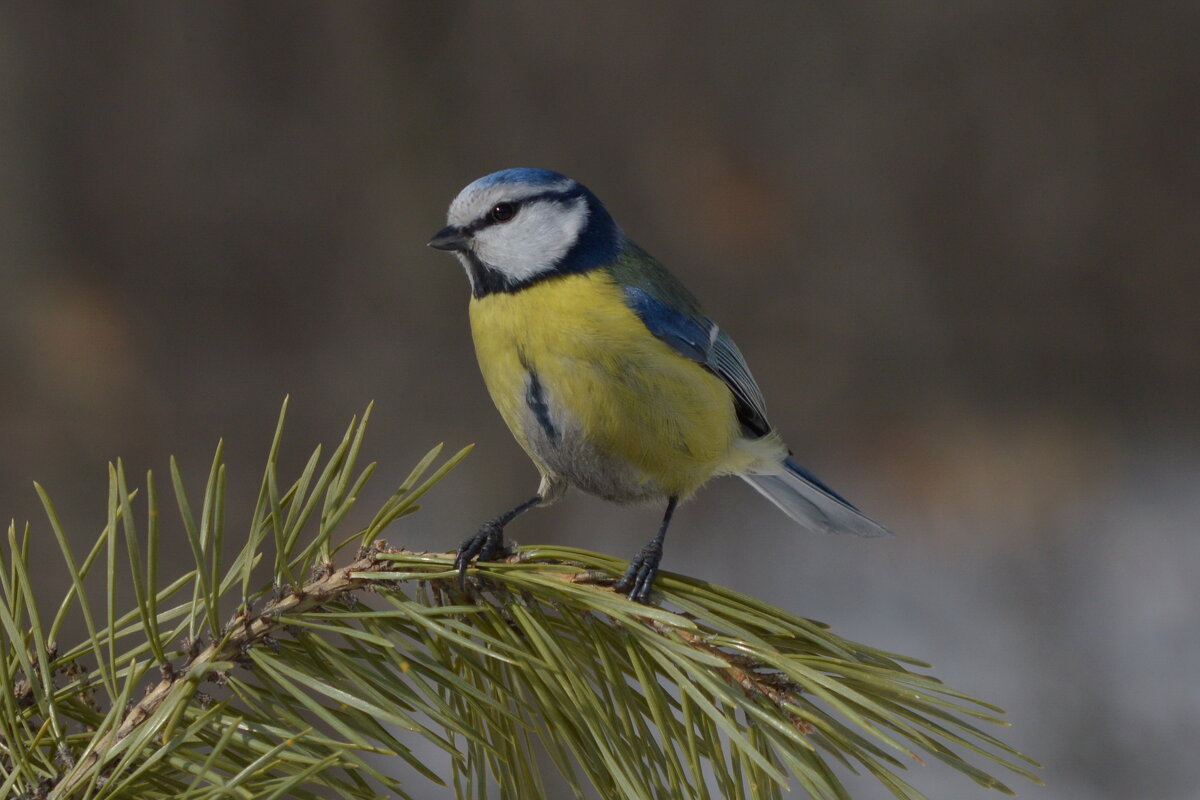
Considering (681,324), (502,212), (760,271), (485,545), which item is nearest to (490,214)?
(502,212)

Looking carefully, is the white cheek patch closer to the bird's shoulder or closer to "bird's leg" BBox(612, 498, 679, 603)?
the bird's shoulder

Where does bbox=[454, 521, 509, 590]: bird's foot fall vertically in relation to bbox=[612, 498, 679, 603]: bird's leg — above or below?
below

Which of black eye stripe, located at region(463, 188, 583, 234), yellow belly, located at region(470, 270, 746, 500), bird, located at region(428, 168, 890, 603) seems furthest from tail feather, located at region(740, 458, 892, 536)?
black eye stripe, located at region(463, 188, 583, 234)

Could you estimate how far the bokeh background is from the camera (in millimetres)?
1238

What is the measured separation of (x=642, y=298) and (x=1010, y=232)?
2.69ft

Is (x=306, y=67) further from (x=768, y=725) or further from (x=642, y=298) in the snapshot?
(x=768, y=725)

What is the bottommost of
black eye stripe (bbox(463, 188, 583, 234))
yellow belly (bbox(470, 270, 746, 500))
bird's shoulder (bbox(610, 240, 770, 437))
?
yellow belly (bbox(470, 270, 746, 500))

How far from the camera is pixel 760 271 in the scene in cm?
141

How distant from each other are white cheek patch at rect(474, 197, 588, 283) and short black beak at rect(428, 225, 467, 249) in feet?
0.04

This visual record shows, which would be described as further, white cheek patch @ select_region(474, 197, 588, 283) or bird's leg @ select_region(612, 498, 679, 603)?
white cheek patch @ select_region(474, 197, 588, 283)

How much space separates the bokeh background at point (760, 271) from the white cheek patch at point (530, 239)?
19.5 inches

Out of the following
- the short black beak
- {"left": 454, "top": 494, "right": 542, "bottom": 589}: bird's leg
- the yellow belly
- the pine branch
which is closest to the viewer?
the pine branch

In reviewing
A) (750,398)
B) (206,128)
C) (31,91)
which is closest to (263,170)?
(206,128)

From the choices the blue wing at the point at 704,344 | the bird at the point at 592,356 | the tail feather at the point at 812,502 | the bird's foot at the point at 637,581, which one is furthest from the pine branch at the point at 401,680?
the tail feather at the point at 812,502
